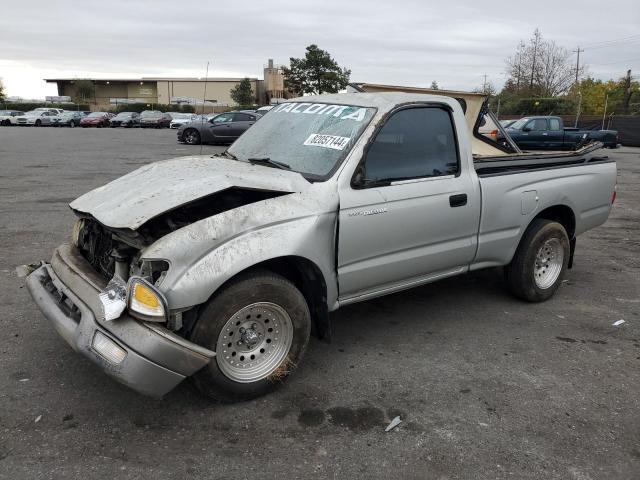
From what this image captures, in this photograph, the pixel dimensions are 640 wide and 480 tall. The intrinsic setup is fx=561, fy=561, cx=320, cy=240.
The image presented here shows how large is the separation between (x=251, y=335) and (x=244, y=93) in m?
72.3

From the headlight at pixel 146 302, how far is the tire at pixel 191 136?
21739 mm

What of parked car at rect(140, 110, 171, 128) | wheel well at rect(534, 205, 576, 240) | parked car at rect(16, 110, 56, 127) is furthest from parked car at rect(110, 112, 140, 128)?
wheel well at rect(534, 205, 576, 240)

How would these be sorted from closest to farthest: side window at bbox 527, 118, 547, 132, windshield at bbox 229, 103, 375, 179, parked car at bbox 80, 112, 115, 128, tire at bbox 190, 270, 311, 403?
tire at bbox 190, 270, 311, 403
windshield at bbox 229, 103, 375, 179
side window at bbox 527, 118, 547, 132
parked car at bbox 80, 112, 115, 128

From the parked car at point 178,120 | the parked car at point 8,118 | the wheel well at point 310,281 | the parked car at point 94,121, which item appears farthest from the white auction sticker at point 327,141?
the parked car at point 8,118

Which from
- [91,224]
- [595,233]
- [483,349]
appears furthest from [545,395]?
[595,233]

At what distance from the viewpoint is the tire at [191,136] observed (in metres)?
23.9

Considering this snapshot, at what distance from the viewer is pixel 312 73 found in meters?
73.6

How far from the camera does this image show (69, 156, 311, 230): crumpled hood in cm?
319

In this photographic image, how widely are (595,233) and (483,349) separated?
499 centimetres

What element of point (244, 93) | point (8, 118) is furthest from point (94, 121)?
point (244, 93)

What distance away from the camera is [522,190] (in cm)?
477

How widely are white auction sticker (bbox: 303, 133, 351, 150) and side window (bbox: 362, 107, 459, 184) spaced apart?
0.19 metres

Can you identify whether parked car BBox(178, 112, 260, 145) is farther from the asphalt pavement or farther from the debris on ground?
the debris on ground

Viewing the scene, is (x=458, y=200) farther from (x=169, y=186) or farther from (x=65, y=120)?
(x=65, y=120)
